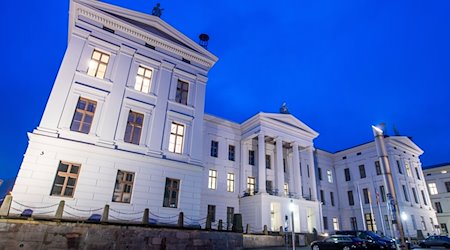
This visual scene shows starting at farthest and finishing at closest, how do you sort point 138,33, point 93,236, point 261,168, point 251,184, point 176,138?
point 251,184, point 261,168, point 138,33, point 176,138, point 93,236

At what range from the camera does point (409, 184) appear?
129ft

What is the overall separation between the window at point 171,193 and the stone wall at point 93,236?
343 centimetres

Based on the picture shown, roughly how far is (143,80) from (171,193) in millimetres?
9049

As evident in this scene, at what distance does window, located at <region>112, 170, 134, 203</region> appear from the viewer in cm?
1565

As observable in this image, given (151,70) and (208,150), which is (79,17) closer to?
(151,70)

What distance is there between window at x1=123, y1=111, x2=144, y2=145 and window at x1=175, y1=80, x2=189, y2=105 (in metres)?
3.73

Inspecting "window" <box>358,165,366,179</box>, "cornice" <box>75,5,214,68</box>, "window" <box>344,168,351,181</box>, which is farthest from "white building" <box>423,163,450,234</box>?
"cornice" <box>75,5,214,68</box>

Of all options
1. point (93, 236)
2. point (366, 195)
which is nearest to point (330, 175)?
point (366, 195)

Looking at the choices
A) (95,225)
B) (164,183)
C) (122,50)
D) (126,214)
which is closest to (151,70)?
(122,50)

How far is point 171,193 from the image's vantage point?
58.0 feet

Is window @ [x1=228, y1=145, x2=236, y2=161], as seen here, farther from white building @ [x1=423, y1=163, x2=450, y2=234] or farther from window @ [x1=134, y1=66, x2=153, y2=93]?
white building @ [x1=423, y1=163, x2=450, y2=234]

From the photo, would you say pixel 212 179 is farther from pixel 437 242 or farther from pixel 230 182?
pixel 437 242

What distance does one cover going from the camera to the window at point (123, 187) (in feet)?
51.3

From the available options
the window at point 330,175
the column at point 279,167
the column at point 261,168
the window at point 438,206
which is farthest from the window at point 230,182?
the window at point 438,206
